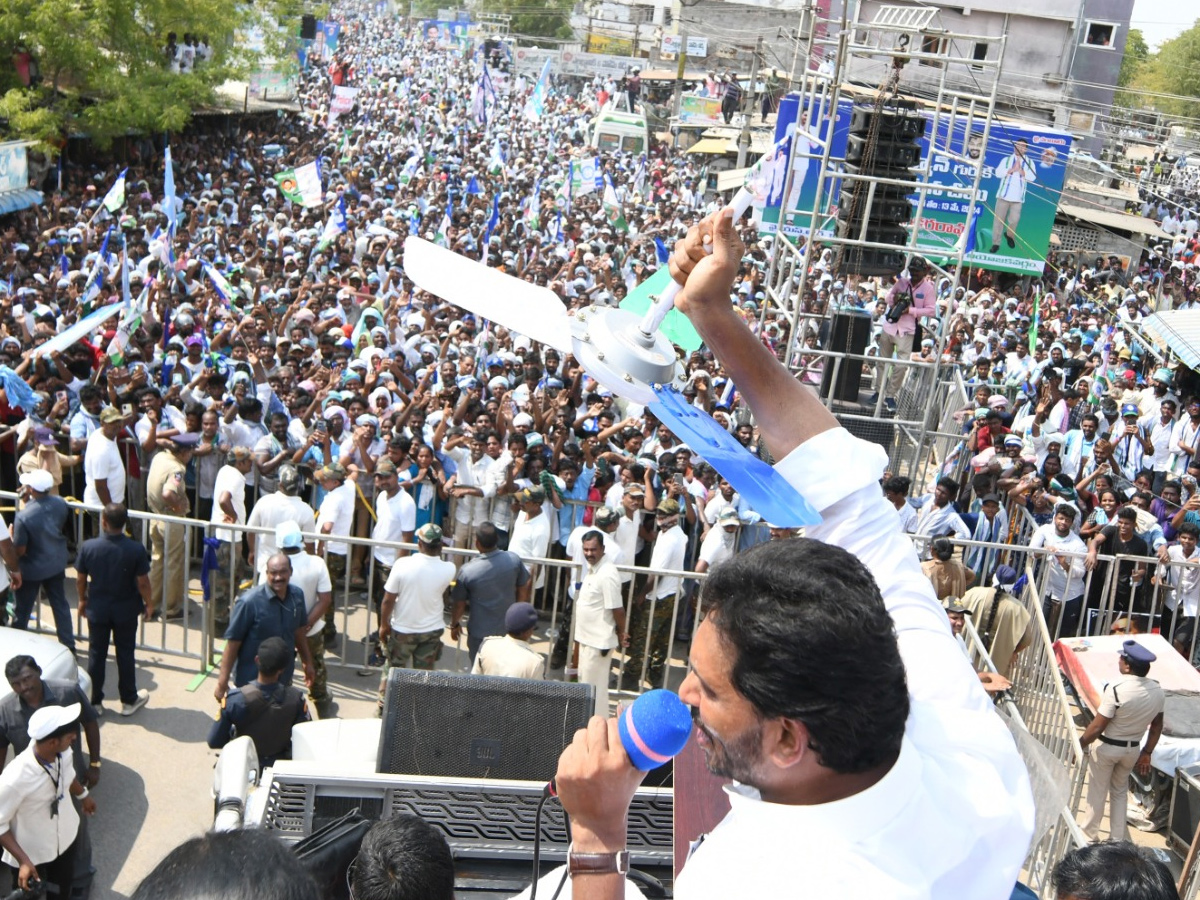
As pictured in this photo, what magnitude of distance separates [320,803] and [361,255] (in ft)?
44.4

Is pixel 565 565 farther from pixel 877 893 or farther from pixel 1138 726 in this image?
pixel 877 893

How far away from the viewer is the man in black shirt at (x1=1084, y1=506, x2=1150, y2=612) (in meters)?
8.57

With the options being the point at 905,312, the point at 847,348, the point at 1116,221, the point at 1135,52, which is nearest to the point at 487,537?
the point at 847,348

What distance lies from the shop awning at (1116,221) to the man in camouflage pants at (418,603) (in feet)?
76.0

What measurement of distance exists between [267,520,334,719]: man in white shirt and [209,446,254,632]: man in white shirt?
21.5 inches

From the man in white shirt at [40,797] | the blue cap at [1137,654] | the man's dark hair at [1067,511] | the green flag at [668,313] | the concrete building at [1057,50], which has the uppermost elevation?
the concrete building at [1057,50]

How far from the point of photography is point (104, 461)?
25.4 feet

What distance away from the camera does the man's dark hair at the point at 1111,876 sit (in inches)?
120

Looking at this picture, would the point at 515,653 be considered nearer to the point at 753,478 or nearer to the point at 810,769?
the point at 753,478

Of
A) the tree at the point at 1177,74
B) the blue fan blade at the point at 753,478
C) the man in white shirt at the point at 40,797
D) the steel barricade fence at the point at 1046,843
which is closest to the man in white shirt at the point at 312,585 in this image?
the man in white shirt at the point at 40,797

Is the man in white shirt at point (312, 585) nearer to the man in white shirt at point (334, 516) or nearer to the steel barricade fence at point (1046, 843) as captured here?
the man in white shirt at point (334, 516)

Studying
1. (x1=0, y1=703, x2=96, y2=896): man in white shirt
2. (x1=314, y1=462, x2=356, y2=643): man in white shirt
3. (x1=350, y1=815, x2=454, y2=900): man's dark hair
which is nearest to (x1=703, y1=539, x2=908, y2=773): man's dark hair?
(x1=350, y1=815, x2=454, y2=900): man's dark hair

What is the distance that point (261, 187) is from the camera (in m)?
20.3

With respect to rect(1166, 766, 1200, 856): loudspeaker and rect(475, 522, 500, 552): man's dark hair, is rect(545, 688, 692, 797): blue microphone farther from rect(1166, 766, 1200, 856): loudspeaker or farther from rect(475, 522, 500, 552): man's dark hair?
rect(1166, 766, 1200, 856): loudspeaker
